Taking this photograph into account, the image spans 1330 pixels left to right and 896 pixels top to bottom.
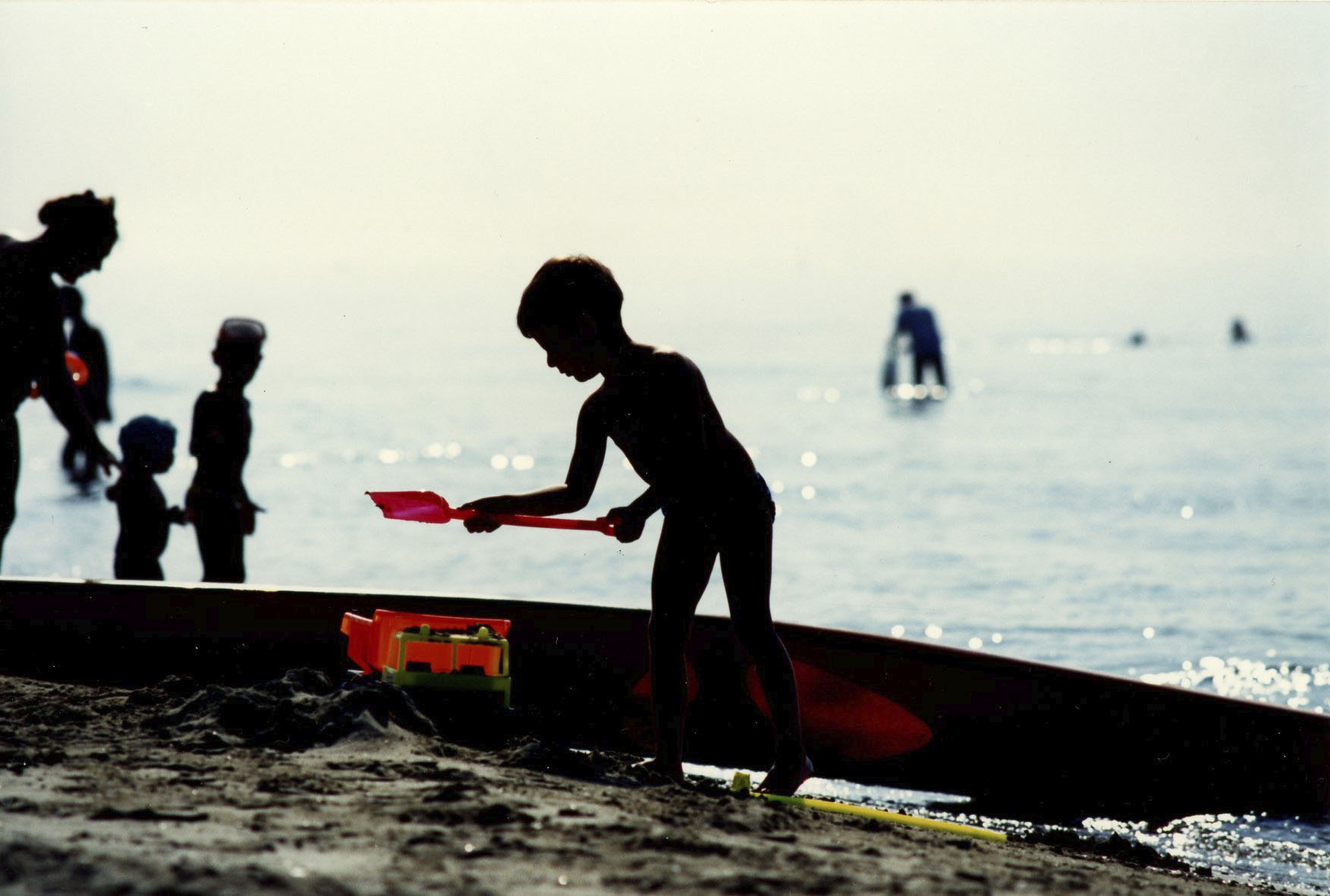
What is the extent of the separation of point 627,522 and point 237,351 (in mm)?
2747

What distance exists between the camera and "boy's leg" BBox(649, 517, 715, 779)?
3.66 metres

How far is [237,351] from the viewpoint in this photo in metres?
5.74

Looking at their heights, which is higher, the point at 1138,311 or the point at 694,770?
the point at 1138,311

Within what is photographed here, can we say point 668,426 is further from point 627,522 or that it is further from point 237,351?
point 237,351

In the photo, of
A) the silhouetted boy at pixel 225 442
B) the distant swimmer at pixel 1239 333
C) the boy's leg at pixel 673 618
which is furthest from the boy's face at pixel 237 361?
the distant swimmer at pixel 1239 333

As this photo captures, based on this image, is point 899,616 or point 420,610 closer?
point 420,610

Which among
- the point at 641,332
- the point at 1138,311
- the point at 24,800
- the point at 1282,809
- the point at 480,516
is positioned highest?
the point at 1138,311

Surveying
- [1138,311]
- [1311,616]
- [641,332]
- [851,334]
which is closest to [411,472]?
[1311,616]

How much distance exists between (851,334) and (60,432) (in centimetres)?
3703

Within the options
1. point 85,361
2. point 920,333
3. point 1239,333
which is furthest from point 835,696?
point 1239,333

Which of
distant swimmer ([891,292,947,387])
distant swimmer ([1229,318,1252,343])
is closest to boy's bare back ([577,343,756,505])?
distant swimmer ([891,292,947,387])

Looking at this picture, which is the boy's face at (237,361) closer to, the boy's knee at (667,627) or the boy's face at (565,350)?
the boy's face at (565,350)

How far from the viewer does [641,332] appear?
156 ft

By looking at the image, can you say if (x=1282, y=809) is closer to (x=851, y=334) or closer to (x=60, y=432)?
(x=60, y=432)
